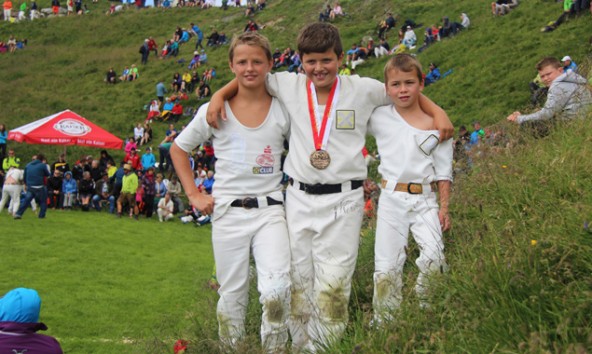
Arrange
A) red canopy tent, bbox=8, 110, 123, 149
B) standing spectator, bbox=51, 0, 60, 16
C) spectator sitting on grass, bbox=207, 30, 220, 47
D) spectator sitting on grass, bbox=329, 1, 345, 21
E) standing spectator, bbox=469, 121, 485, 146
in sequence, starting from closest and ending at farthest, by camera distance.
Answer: standing spectator, bbox=469, 121, 485, 146 → red canopy tent, bbox=8, 110, 123, 149 → spectator sitting on grass, bbox=329, 1, 345, 21 → spectator sitting on grass, bbox=207, 30, 220, 47 → standing spectator, bbox=51, 0, 60, 16

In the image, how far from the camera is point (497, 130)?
741cm

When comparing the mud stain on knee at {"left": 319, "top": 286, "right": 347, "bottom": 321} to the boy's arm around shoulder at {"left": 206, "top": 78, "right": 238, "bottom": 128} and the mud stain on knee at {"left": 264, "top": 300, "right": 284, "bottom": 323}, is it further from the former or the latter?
the boy's arm around shoulder at {"left": 206, "top": 78, "right": 238, "bottom": 128}

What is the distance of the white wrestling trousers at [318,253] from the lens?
13.9 ft

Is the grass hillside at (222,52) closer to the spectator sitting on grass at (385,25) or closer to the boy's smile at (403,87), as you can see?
the spectator sitting on grass at (385,25)

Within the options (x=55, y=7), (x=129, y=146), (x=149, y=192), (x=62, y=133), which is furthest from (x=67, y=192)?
(x=55, y=7)

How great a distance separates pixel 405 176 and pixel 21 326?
9.41ft

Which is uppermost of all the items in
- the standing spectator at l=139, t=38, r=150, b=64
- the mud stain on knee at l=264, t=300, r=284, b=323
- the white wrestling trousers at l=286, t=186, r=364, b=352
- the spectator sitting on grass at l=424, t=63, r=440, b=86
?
the standing spectator at l=139, t=38, r=150, b=64

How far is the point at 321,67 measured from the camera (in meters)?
4.38

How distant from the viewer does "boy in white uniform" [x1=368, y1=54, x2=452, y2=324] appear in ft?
14.1

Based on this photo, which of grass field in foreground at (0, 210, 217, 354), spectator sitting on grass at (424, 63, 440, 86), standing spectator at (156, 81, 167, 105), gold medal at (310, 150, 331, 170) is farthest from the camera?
standing spectator at (156, 81, 167, 105)

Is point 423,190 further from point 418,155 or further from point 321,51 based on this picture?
point 321,51

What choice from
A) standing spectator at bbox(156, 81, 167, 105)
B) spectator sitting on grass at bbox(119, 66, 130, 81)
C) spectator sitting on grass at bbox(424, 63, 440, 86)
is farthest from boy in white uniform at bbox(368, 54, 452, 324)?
spectator sitting on grass at bbox(119, 66, 130, 81)

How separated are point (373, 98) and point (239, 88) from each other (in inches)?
37.9

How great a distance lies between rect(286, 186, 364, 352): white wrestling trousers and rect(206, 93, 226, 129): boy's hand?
75cm
